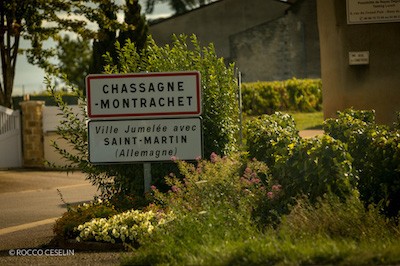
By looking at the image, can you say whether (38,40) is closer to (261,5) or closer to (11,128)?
(11,128)

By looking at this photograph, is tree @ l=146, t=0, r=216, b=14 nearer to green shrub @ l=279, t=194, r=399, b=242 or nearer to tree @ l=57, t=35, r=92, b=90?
tree @ l=57, t=35, r=92, b=90

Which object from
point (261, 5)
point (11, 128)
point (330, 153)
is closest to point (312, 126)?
point (11, 128)

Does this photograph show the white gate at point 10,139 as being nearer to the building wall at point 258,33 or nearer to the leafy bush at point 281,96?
the leafy bush at point 281,96

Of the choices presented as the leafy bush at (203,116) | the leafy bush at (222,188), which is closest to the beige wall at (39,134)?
the leafy bush at (203,116)

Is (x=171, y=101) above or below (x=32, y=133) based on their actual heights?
above

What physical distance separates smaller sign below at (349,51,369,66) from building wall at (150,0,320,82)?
3322cm

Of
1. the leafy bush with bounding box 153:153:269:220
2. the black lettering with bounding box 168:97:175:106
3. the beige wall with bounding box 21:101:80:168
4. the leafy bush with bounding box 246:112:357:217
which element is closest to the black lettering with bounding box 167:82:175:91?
the black lettering with bounding box 168:97:175:106

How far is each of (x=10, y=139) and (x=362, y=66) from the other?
42.2 feet

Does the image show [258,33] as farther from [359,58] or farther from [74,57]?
[359,58]

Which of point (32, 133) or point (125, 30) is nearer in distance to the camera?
point (32, 133)

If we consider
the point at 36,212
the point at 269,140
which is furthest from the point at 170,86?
the point at 36,212

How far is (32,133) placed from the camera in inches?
1180

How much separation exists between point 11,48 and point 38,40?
2084 millimetres

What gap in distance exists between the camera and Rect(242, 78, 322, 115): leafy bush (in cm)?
4309
